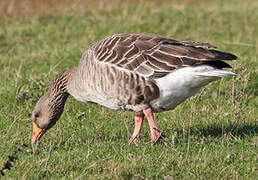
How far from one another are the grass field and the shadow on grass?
1 centimetres

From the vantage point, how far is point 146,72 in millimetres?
5723

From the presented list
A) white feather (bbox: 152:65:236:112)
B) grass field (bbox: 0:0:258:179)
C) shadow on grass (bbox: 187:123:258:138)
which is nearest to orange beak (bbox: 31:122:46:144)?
grass field (bbox: 0:0:258:179)

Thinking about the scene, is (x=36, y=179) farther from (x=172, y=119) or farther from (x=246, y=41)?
(x=246, y=41)

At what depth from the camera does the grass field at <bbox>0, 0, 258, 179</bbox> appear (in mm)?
5109

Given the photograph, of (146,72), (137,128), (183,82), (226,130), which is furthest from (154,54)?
(226,130)

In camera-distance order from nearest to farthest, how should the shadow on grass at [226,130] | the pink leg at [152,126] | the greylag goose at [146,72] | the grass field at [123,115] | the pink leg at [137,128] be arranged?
the grass field at [123,115], the greylag goose at [146,72], the pink leg at [152,126], the pink leg at [137,128], the shadow on grass at [226,130]

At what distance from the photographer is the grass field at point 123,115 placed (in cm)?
511

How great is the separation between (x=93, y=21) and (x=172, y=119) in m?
6.03

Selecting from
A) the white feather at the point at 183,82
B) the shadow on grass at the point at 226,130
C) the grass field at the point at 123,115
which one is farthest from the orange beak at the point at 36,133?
the shadow on grass at the point at 226,130

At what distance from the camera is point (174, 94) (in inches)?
225

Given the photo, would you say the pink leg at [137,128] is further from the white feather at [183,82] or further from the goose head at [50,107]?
the goose head at [50,107]

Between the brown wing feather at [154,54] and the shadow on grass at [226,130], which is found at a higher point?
the brown wing feather at [154,54]

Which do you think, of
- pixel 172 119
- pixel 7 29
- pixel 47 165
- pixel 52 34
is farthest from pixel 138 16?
pixel 47 165

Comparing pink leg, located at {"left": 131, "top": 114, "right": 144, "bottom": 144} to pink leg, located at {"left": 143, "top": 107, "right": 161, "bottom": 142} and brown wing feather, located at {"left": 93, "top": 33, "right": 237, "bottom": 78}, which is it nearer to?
pink leg, located at {"left": 143, "top": 107, "right": 161, "bottom": 142}
